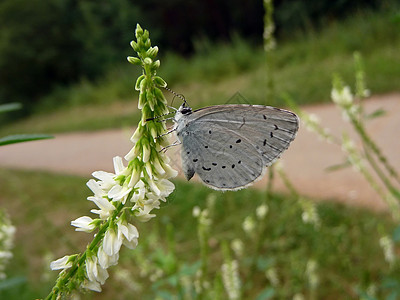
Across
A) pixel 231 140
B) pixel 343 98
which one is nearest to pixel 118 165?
pixel 231 140

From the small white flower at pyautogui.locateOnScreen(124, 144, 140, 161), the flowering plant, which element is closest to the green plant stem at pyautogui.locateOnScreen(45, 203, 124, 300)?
the flowering plant

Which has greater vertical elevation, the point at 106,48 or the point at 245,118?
the point at 106,48

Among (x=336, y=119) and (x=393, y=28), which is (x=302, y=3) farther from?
(x=336, y=119)

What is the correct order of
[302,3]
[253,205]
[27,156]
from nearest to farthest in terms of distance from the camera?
1. [253,205]
2. [27,156]
3. [302,3]

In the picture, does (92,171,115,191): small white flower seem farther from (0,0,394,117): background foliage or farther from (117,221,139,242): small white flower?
(0,0,394,117): background foliage

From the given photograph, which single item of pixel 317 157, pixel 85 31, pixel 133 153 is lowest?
pixel 133 153

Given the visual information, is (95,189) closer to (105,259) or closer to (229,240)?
(105,259)

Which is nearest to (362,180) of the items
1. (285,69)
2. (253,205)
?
(253,205)
